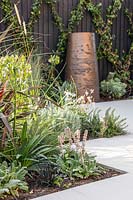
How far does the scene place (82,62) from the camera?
27.1 feet

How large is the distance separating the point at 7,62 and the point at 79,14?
494 cm

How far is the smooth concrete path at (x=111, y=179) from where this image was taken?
2992 millimetres

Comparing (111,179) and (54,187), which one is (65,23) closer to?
(111,179)

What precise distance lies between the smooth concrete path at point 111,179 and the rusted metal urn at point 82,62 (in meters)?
2.64

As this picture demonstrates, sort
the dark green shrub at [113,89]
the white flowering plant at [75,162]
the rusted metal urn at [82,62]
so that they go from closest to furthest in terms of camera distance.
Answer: the white flowering plant at [75,162], the rusted metal urn at [82,62], the dark green shrub at [113,89]

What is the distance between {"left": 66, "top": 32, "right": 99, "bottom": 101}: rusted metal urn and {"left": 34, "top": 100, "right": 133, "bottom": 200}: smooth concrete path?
8.67 ft

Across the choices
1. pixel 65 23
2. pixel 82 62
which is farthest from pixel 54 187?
pixel 65 23

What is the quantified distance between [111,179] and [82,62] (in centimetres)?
511

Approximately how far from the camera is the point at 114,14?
9.28 metres

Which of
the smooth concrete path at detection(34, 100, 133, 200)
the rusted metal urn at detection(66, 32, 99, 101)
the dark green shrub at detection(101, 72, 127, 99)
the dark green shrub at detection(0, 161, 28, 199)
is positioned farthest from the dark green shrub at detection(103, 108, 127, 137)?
the dark green shrub at detection(101, 72, 127, 99)

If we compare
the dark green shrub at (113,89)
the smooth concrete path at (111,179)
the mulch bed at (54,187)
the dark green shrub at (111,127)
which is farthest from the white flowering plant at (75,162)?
the dark green shrub at (113,89)

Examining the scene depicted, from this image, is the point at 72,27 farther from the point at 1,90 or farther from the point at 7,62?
the point at 1,90

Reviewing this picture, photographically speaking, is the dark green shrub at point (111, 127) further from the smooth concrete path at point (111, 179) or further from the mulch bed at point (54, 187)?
the mulch bed at point (54, 187)

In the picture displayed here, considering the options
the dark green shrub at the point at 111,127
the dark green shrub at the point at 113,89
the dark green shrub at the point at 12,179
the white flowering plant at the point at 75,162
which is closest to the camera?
the dark green shrub at the point at 12,179
